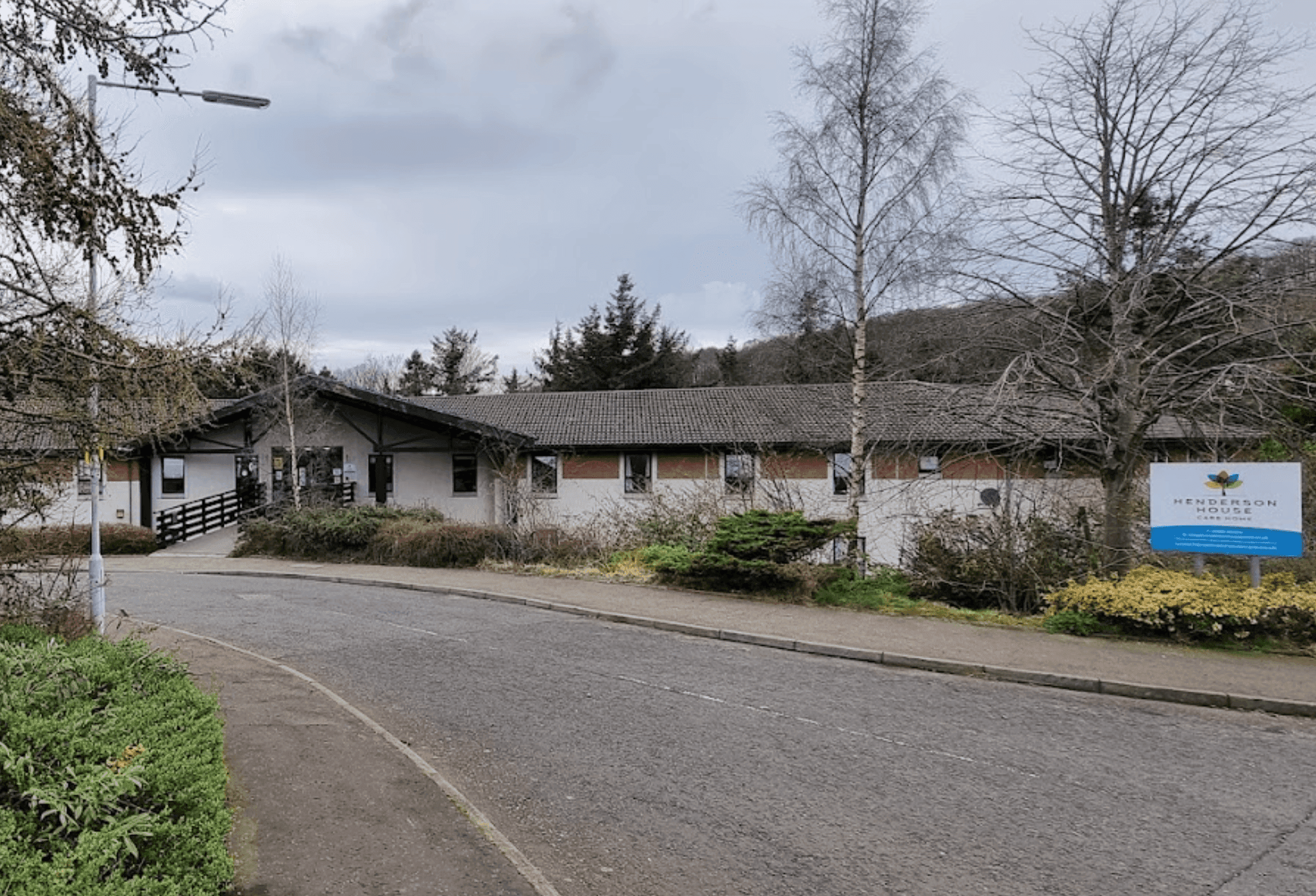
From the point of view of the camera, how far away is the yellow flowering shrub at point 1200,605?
994cm

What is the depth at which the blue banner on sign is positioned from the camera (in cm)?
1027

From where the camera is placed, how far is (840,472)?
1037 inches

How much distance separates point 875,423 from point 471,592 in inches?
323

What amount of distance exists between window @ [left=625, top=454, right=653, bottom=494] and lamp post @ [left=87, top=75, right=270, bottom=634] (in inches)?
758

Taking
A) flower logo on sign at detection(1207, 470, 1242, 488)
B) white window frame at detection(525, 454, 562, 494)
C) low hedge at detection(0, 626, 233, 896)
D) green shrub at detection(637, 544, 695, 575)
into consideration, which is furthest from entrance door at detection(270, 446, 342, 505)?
flower logo on sign at detection(1207, 470, 1242, 488)

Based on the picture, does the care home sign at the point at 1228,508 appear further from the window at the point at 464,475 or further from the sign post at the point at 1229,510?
the window at the point at 464,475

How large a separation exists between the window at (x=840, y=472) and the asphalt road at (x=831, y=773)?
1622 cm

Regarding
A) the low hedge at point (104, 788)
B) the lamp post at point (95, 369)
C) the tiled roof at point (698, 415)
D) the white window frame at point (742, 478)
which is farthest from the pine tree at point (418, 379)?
the low hedge at point (104, 788)

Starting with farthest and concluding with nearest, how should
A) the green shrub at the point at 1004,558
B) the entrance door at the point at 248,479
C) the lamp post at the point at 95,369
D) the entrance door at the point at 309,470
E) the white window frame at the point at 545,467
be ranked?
the entrance door at the point at 248,479, the entrance door at the point at 309,470, the white window frame at the point at 545,467, the green shrub at the point at 1004,558, the lamp post at the point at 95,369

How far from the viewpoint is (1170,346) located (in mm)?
12211

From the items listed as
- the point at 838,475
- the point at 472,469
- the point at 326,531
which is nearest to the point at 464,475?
the point at 472,469

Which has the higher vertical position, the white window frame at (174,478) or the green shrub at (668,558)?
the white window frame at (174,478)

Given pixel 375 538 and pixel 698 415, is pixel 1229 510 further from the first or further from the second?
pixel 698 415

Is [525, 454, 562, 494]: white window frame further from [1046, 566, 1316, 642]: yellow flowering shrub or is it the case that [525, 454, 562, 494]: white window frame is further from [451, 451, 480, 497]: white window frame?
[1046, 566, 1316, 642]: yellow flowering shrub
